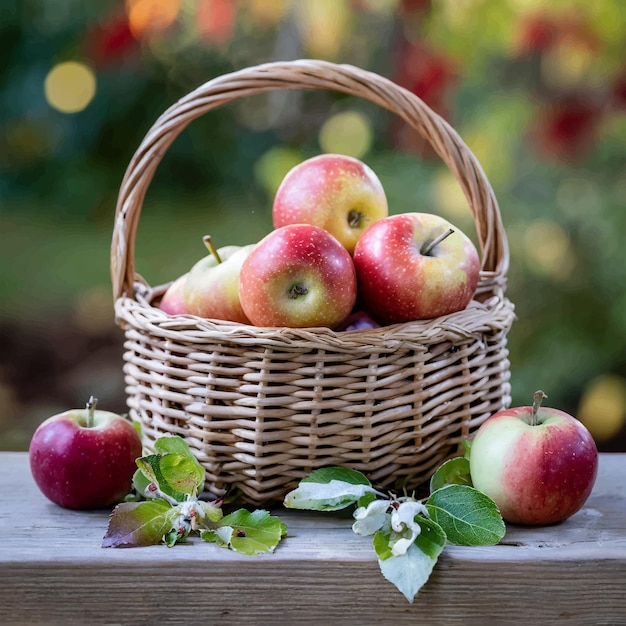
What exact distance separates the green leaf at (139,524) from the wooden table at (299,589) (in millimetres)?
19

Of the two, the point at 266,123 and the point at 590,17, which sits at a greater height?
the point at 590,17

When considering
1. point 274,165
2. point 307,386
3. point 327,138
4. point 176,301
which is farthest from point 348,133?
Answer: point 307,386

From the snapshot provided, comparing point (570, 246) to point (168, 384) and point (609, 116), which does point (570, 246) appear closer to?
point (609, 116)

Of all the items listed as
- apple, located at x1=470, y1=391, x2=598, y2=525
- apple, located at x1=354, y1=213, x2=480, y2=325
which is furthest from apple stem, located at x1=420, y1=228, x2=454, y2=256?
apple, located at x1=470, y1=391, x2=598, y2=525

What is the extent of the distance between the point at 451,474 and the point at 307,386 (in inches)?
8.1

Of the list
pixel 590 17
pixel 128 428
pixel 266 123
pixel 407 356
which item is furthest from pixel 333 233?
pixel 590 17

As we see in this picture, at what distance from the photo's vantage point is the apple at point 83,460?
3.05ft

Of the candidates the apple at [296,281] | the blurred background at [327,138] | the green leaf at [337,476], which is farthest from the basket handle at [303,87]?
the blurred background at [327,138]

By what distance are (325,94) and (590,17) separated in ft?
1.81

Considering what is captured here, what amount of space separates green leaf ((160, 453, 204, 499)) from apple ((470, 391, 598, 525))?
31 cm

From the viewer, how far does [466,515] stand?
0.85 metres

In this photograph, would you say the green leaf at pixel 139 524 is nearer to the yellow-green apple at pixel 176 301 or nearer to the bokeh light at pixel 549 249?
the yellow-green apple at pixel 176 301

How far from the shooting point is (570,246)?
5.74ft

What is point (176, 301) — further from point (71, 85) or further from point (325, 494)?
point (71, 85)
